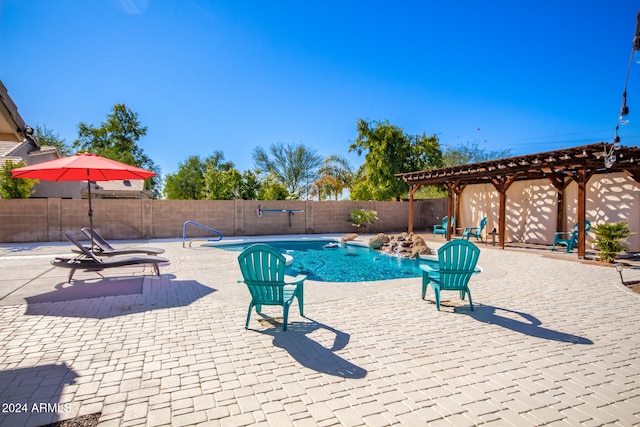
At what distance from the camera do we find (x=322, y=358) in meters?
2.92

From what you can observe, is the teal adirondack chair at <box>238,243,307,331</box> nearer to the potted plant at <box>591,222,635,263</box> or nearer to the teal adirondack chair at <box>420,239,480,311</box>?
the teal adirondack chair at <box>420,239,480,311</box>

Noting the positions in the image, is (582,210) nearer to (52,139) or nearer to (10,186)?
(10,186)

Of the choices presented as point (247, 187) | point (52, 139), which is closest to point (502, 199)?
point (247, 187)

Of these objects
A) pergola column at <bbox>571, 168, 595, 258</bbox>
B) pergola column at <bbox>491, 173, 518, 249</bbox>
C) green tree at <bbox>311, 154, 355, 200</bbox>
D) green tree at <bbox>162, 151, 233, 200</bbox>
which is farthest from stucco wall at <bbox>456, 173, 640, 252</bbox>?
green tree at <bbox>162, 151, 233, 200</bbox>

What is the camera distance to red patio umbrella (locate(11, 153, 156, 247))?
17.5 feet

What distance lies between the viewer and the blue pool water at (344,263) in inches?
321

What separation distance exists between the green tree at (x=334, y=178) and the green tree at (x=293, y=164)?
4036 mm

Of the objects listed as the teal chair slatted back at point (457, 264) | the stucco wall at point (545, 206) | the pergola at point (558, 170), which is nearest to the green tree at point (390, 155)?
the stucco wall at point (545, 206)

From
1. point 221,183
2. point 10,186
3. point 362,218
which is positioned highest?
point 221,183

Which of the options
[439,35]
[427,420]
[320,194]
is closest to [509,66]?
[439,35]

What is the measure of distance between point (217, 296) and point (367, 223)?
12.4 metres

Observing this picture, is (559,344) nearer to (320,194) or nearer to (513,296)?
(513,296)

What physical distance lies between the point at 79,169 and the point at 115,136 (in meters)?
27.1

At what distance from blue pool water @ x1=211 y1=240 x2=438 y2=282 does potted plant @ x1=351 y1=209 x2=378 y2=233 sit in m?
3.55
